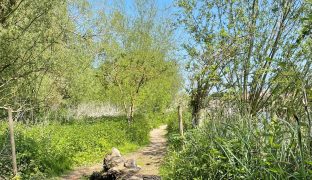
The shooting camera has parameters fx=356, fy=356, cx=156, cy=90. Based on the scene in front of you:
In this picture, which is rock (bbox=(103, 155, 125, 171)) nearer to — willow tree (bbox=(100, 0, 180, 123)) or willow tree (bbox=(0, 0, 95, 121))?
willow tree (bbox=(0, 0, 95, 121))

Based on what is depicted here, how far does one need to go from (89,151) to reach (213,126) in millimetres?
7943

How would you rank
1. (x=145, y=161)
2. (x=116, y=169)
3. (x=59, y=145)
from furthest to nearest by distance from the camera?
(x=145, y=161), (x=59, y=145), (x=116, y=169)

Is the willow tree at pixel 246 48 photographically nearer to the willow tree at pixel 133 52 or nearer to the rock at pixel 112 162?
the rock at pixel 112 162

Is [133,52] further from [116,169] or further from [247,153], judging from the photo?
[247,153]

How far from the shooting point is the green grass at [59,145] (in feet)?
28.9

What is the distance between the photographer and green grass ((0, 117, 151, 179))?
8802 mm

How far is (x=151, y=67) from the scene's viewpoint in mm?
20453

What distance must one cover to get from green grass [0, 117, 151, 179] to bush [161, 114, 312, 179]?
12.2 feet

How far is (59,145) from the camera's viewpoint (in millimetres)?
12133

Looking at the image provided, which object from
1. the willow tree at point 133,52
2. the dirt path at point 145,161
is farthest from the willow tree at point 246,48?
the willow tree at point 133,52

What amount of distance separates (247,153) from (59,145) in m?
8.85

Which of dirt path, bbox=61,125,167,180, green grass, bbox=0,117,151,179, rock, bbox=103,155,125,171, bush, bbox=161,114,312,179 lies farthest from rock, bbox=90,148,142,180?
bush, bbox=161,114,312,179

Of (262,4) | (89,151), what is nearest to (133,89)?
(89,151)

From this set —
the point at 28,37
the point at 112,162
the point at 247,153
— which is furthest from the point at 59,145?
the point at 247,153
